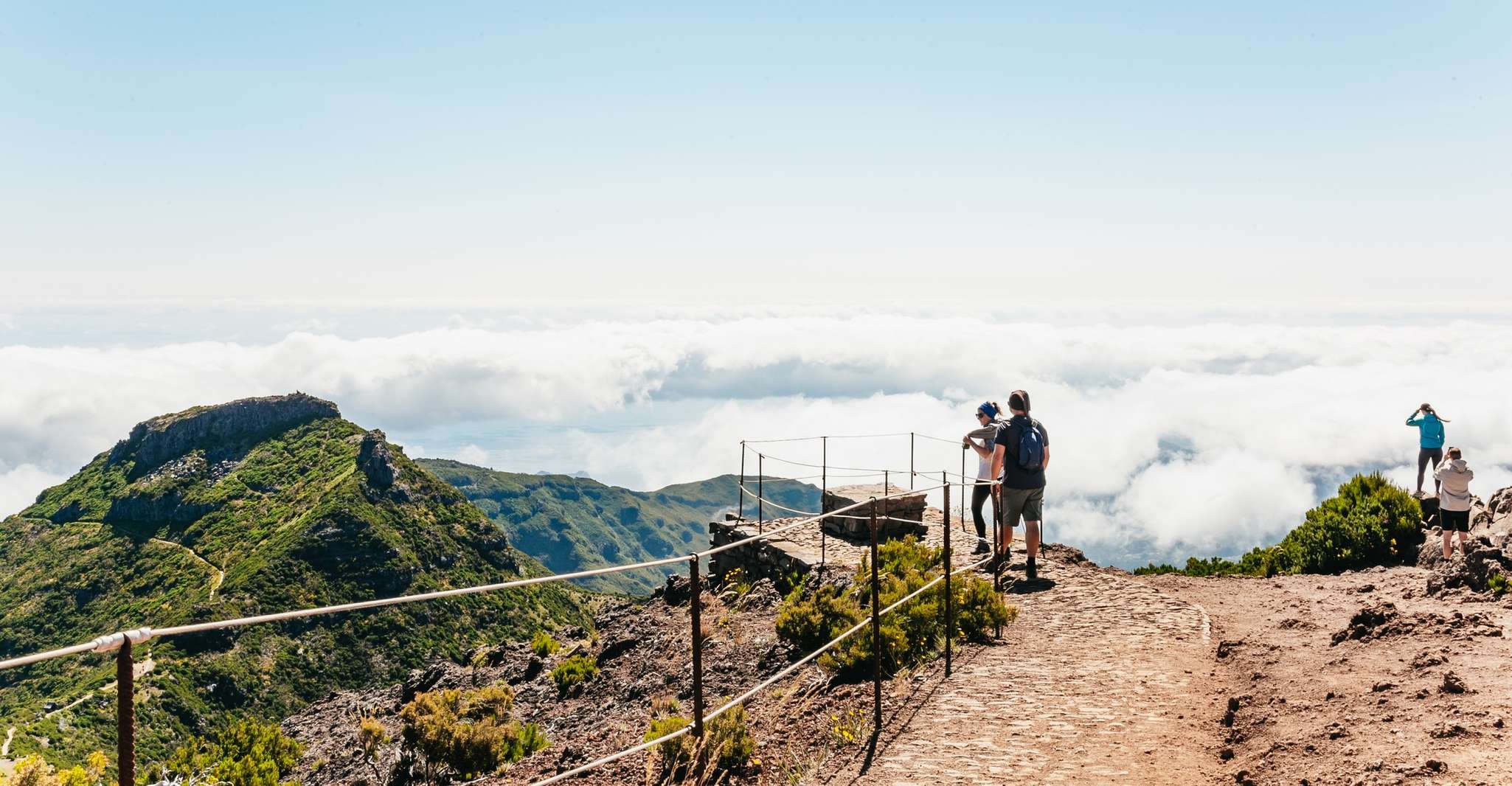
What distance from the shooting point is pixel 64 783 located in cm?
994

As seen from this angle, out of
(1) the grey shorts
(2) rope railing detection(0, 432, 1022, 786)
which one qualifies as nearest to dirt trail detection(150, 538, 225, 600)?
(1) the grey shorts

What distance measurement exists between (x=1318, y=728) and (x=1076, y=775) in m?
1.64

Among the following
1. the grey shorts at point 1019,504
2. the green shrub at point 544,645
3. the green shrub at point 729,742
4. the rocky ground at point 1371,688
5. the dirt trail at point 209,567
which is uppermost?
the grey shorts at point 1019,504

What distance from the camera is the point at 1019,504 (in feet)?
38.8

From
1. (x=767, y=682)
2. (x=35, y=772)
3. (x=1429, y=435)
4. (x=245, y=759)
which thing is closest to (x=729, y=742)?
(x=767, y=682)

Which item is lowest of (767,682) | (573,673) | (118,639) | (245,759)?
(245,759)

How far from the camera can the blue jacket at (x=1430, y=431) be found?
53.6 feet

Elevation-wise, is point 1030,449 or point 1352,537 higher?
point 1030,449

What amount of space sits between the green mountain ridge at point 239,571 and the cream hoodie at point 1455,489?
61732 millimetres

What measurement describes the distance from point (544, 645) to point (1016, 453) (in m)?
11.7

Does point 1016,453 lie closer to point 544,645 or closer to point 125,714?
point 125,714

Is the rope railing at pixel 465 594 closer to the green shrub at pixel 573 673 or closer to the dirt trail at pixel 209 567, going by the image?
the green shrub at pixel 573 673

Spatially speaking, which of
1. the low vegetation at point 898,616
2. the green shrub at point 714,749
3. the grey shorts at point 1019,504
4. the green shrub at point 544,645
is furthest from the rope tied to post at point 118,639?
the green shrub at point 544,645

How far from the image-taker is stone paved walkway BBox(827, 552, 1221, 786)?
20.9 ft
